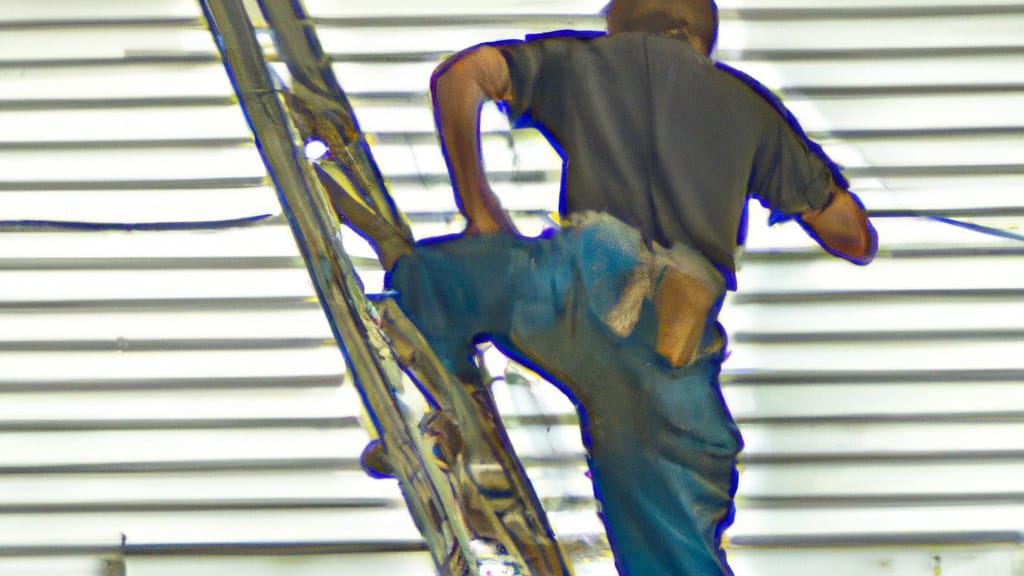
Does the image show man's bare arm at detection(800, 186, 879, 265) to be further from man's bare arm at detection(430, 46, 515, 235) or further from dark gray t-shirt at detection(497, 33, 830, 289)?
man's bare arm at detection(430, 46, 515, 235)

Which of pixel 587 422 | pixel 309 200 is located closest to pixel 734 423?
pixel 587 422

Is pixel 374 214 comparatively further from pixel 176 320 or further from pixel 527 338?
pixel 176 320

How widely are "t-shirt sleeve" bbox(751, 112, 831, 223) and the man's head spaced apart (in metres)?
0.16

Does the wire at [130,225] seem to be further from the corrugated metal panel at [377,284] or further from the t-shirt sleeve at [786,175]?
the t-shirt sleeve at [786,175]

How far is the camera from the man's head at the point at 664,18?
1.23 m

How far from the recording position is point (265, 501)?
136 cm

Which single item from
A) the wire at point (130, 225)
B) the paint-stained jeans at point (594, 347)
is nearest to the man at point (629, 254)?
the paint-stained jeans at point (594, 347)

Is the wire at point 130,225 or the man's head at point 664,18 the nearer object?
the man's head at point 664,18

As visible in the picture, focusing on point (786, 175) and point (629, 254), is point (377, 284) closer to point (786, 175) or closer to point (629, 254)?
point (629, 254)

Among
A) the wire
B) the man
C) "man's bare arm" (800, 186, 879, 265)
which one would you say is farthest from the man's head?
the wire

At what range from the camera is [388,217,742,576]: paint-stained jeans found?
1.17 meters

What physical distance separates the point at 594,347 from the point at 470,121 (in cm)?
36

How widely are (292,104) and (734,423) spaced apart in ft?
2.54

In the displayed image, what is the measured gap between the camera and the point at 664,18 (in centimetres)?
123
